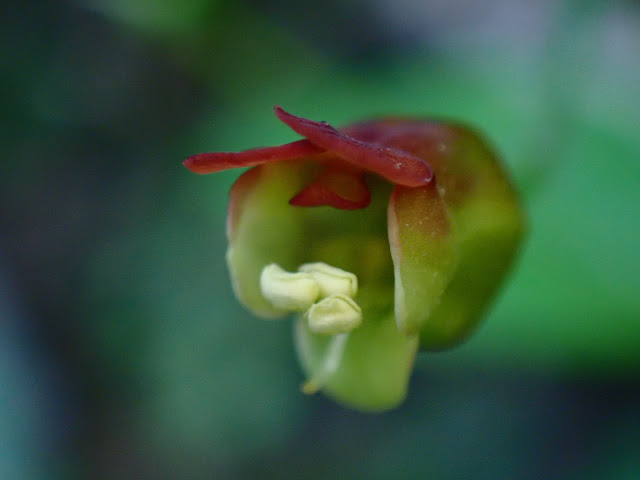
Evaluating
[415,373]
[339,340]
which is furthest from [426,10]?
[339,340]

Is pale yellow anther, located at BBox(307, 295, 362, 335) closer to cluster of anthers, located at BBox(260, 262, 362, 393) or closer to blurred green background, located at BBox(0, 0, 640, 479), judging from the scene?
cluster of anthers, located at BBox(260, 262, 362, 393)

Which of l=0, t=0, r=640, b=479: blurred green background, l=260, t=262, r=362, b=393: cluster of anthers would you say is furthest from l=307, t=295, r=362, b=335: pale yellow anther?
l=0, t=0, r=640, b=479: blurred green background

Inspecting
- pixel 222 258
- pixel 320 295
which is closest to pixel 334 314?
pixel 320 295

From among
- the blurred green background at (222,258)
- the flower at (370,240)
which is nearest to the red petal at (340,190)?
the flower at (370,240)

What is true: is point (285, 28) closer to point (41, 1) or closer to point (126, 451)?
point (41, 1)

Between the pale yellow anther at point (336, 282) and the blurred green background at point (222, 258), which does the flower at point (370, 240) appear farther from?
the blurred green background at point (222, 258)

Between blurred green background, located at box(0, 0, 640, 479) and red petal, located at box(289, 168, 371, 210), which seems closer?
red petal, located at box(289, 168, 371, 210)

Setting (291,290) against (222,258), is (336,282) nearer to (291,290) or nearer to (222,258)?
(291,290)
